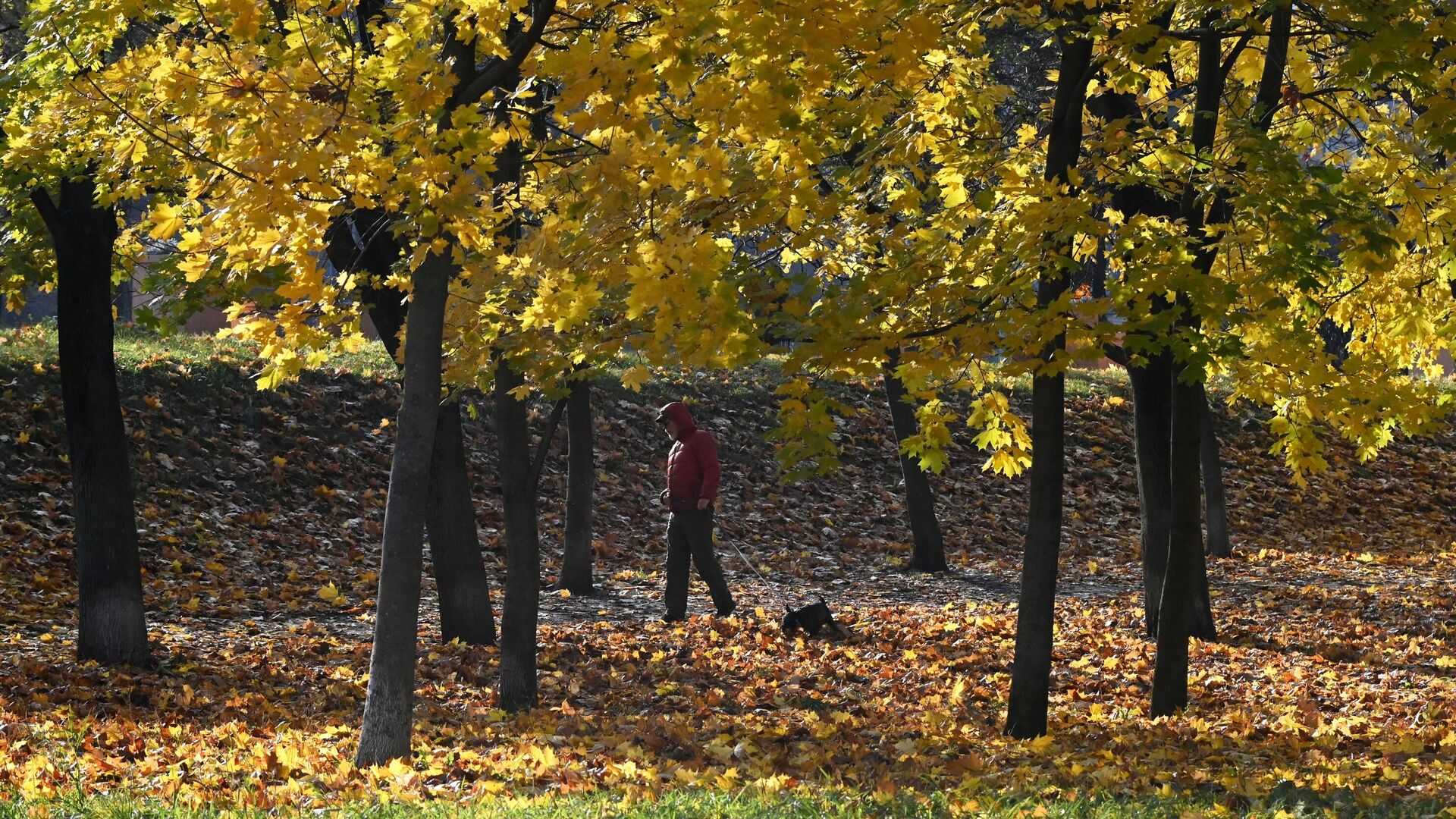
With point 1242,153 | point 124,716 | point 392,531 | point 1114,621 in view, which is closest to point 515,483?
point 392,531

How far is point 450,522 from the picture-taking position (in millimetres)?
10328

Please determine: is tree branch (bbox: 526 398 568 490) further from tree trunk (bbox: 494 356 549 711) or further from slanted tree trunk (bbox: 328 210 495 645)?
slanted tree trunk (bbox: 328 210 495 645)

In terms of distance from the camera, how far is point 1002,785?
5.57 meters

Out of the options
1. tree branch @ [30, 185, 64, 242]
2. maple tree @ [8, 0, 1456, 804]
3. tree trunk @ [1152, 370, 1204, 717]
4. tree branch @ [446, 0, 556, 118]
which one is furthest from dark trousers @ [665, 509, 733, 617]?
tree branch @ [446, 0, 556, 118]

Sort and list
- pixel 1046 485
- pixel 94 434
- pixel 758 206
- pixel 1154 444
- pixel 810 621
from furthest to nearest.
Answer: pixel 810 621 → pixel 1154 444 → pixel 94 434 → pixel 1046 485 → pixel 758 206

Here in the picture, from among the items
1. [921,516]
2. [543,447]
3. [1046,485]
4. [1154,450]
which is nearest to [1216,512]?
[921,516]

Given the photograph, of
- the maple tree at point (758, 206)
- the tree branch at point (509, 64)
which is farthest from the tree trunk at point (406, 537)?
the tree branch at point (509, 64)

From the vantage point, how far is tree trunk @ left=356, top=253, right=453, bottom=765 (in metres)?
6.06

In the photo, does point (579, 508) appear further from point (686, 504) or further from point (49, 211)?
point (49, 211)

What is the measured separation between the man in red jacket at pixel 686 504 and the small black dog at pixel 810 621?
0.89 m

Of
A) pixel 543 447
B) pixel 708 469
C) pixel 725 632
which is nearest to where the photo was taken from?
pixel 543 447

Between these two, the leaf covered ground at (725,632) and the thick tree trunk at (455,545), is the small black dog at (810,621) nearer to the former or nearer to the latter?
the leaf covered ground at (725,632)

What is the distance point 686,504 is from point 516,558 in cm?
316

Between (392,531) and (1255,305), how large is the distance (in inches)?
206
